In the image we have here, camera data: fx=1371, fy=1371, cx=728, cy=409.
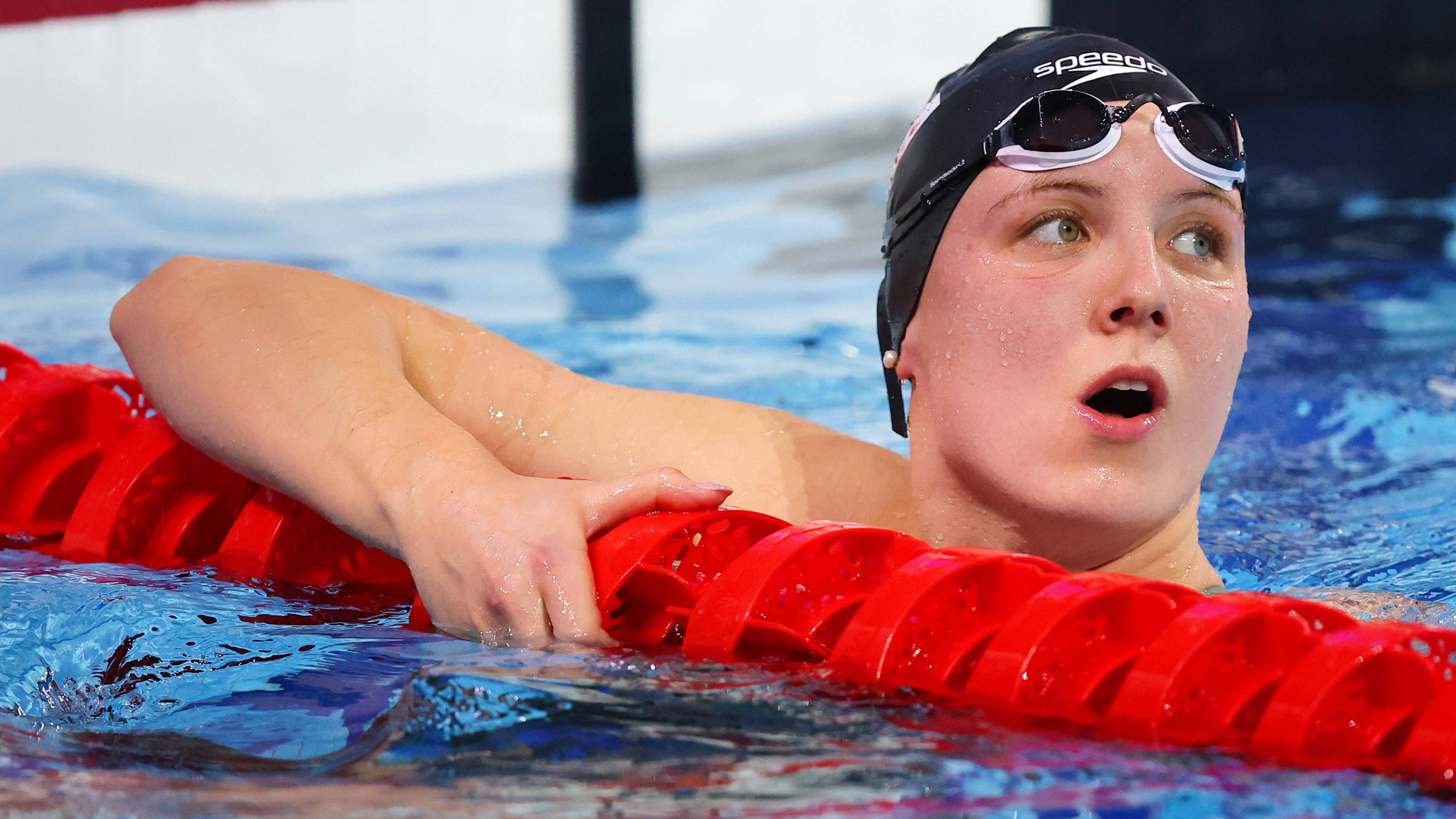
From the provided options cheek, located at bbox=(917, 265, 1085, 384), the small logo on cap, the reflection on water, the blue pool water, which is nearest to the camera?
the blue pool water

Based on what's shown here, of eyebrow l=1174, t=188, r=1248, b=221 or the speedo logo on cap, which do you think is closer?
eyebrow l=1174, t=188, r=1248, b=221

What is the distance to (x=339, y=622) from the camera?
191 centimetres

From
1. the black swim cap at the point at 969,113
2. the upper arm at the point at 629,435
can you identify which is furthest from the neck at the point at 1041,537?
the black swim cap at the point at 969,113

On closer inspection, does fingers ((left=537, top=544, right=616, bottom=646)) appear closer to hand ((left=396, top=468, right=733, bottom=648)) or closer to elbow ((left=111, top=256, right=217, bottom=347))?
hand ((left=396, top=468, right=733, bottom=648))

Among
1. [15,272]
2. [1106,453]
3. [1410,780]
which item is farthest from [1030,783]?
[15,272]

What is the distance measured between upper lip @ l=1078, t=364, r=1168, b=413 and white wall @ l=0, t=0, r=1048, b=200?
8412 millimetres

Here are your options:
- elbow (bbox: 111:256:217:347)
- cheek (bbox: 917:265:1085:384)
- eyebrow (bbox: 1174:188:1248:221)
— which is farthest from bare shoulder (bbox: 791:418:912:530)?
elbow (bbox: 111:256:217:347)

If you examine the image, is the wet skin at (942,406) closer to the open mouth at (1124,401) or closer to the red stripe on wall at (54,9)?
the open mouth at (1124,401)

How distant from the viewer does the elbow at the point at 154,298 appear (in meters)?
2.16

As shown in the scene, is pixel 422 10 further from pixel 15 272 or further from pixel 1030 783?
pixel 1030 783

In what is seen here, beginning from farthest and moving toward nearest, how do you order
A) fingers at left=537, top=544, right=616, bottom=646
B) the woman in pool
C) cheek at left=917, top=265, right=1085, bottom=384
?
1. cheek at left=917, top=265, right=1085, bottom=384
2. the woman in pool
3. fingers at left=537, top=544, right=616, bottom=646

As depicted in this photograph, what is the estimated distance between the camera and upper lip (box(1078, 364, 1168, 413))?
1.90m

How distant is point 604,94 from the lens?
10.4m

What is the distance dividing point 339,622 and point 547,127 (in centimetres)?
876
